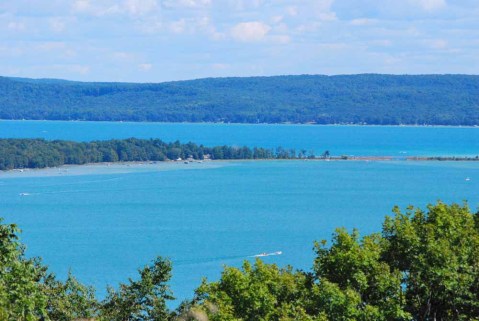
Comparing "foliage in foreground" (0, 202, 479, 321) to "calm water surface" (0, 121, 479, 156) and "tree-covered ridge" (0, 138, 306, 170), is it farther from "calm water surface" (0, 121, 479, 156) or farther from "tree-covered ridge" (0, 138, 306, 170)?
"calm water surface" (0, 121, 479, 156)

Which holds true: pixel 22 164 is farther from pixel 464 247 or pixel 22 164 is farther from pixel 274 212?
pixel 464 247

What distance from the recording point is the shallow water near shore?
1850 inches

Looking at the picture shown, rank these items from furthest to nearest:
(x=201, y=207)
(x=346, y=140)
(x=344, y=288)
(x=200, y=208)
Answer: (x=346, y=140) < (x=201, y=207) < (x=200, y=208) < (x=344, y=288)

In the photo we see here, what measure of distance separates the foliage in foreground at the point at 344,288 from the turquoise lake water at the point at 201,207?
767 inches

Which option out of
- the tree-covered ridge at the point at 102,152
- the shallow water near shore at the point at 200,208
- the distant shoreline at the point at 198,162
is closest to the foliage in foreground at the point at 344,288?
the shallow water near shore at the point at 200,208

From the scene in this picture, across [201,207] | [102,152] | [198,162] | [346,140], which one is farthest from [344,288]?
[346,140]

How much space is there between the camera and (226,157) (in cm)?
12306

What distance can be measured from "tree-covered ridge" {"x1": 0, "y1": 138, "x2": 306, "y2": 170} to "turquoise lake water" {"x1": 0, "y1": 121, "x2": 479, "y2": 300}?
3.69 metres

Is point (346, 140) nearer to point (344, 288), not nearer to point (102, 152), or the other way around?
point (102, 152)

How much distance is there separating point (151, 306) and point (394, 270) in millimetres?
3936

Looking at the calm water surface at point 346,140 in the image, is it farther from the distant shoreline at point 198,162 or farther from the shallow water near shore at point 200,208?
the shallow water near shore at point 200,208

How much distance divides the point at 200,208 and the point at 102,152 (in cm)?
4917

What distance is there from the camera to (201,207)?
70.3 m

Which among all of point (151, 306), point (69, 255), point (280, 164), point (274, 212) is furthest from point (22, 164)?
point (151, 306)
